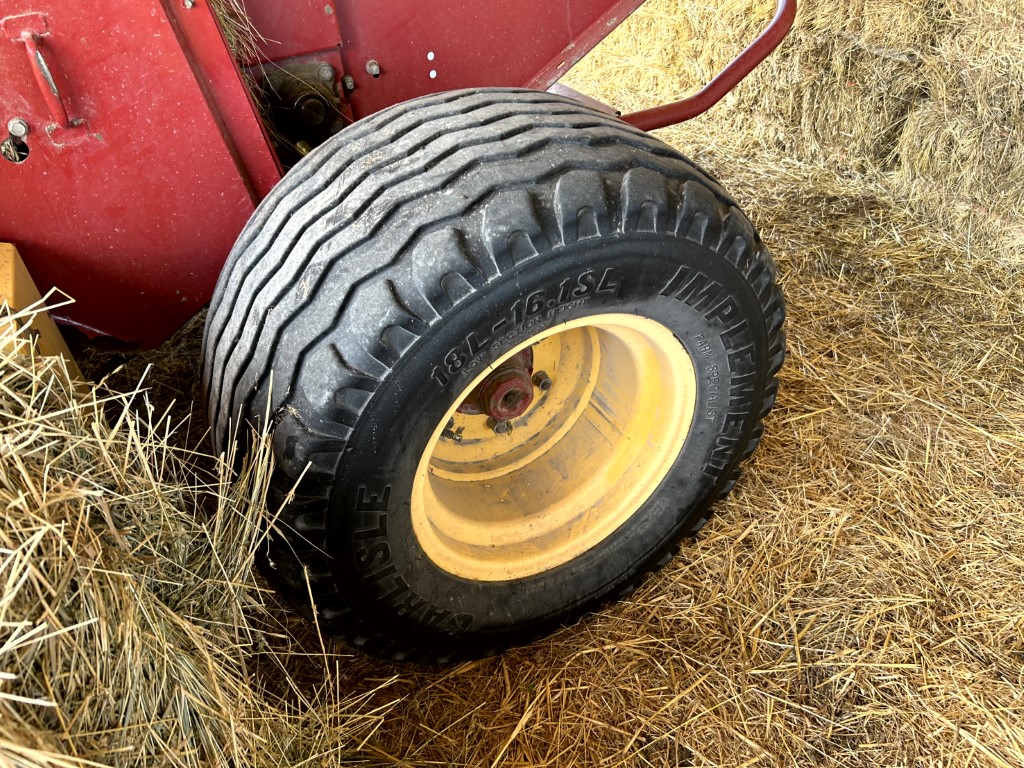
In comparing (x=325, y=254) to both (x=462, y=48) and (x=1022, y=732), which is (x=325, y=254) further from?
(x=1022, y=732)

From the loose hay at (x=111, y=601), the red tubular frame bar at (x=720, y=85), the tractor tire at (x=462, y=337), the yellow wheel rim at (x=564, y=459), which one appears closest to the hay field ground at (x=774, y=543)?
the loose hay at (x=111, y=601)

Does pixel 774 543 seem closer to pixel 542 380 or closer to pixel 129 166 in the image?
pixel 542 380

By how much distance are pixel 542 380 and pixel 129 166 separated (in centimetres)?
112

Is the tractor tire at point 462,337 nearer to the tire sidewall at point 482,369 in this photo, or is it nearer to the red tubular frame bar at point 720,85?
the tire sidewall at point 482,369

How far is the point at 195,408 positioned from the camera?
7.84 ft

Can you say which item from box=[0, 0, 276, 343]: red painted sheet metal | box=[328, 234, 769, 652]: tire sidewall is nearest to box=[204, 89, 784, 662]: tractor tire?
box=[328, 234, 769, 652]: tire sidewall

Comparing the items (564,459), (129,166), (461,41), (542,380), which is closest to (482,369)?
(542,380)

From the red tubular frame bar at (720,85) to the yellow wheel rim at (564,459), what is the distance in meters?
0.89

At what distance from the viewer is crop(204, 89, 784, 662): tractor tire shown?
148 centimetres

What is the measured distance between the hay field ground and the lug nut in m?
0.65

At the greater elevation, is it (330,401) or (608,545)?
(330,401)

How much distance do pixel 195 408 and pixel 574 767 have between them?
1.46 meters

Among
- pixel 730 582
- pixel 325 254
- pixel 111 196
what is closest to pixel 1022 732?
pixel 730 582

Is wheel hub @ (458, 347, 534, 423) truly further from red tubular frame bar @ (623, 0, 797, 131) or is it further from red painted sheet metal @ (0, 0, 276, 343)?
red tubular frame bar @ (623, 0, 797, 131)
